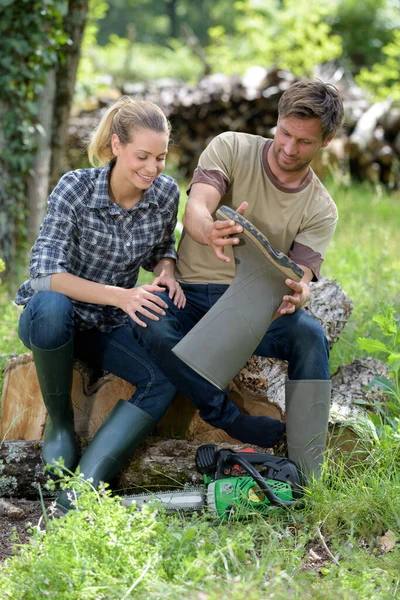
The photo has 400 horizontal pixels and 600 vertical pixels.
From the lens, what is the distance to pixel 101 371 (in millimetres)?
2902

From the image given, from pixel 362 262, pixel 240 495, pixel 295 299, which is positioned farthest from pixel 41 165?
pixel 240 495

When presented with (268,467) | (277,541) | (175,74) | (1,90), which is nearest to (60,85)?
(1,90)

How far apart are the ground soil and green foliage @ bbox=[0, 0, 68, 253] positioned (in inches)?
103

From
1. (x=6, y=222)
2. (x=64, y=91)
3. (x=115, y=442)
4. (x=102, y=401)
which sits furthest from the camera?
(x=64, y=91)

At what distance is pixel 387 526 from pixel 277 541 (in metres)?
0.39

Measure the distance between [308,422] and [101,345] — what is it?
78cm

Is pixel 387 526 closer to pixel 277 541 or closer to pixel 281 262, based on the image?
pixel 277 541

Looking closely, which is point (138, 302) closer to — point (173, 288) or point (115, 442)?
point (173, 288)

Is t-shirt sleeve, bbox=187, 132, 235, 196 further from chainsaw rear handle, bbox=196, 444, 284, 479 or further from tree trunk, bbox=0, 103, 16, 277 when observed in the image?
tree trunk, bbox=0, 103, 16, 277

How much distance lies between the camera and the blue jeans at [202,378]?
8.17ft

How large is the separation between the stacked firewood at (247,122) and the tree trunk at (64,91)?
2.44 m

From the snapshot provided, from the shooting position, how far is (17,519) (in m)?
2.46

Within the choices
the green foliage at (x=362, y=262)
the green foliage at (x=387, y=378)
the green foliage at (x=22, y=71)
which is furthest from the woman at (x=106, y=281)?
the green foliage at (x=22, y=71)

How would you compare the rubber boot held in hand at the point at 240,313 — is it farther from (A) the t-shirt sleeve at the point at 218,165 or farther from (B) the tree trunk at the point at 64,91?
(B) the tree trunk at the point at 64,91
